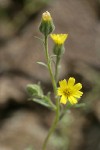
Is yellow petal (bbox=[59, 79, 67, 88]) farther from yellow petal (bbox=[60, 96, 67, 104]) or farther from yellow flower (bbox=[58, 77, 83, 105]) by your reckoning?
yellow petal (bbox=[60, 96, 67, 104])

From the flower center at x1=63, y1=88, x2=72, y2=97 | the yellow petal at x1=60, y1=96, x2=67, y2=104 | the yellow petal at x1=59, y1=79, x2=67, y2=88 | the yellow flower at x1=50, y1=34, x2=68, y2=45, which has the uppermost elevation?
the yellow flower at x1=50, y1=34, x2=68, y2=45

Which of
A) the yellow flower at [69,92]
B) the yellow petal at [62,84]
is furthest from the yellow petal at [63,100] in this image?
the yellow petal at [62,84]

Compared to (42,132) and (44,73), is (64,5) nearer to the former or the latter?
(44,73)

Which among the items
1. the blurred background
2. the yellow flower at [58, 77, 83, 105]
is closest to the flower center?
the yellow flower at [58, 77, 83, 105]

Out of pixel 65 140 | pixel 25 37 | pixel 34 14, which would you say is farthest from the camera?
pixel 34 14

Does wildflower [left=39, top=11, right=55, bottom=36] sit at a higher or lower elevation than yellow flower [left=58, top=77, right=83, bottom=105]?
higher

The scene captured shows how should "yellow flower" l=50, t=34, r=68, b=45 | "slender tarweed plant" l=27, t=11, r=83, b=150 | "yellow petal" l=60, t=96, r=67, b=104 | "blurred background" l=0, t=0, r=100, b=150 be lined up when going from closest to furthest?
"yellow petal" l=60, t=96, r=67, b=104 < "slender tarweed plant" l=27, t=11, r=83, b=150 < "yellow flower" l=50, t=34, r=68, b=45 < "blurred background" l=0, t=0, r=100, b=150

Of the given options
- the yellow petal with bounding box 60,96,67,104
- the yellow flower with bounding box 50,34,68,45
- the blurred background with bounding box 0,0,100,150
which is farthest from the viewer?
the blurred background with bounding box 0,0,100,150

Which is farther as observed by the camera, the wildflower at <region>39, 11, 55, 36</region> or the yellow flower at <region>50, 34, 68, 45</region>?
the yellow flower at <region>50, 34, 68, 45</region>

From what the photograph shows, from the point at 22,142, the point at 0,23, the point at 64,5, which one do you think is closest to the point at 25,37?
the point at 0,23
